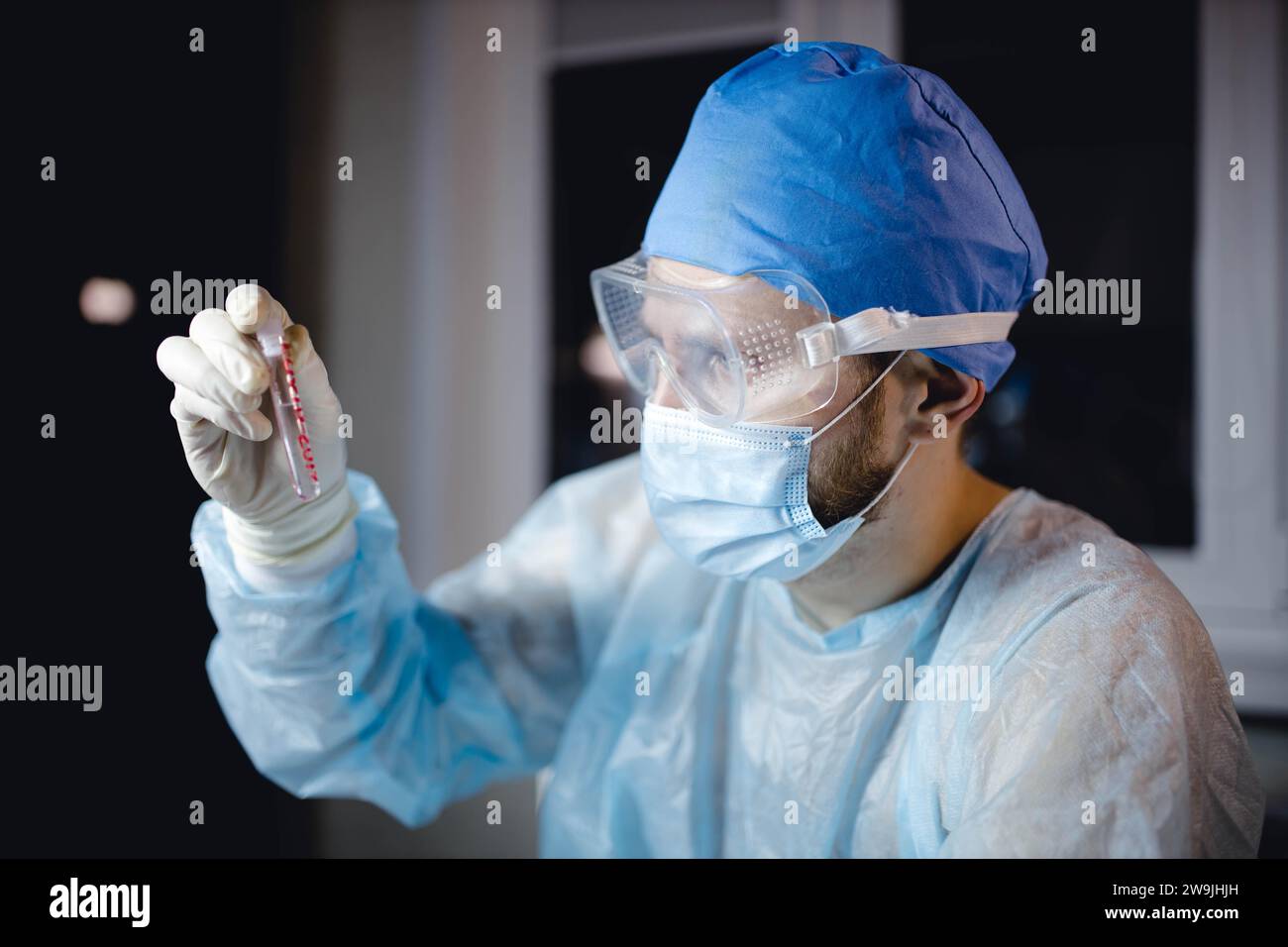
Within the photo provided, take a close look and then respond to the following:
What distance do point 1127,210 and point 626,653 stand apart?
1105 mm

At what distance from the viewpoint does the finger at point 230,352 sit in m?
0.79

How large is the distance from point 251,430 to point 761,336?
498mm

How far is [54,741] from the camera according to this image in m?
1.14

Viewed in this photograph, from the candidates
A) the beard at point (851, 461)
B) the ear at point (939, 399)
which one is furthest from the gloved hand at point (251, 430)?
the ear at point (939, 399)

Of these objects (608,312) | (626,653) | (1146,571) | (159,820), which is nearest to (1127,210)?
(1146,571)

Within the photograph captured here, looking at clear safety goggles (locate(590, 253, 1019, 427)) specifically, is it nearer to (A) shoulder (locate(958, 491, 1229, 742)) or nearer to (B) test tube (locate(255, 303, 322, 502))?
(A) shoulder (locate(958, 491, 1229, 742))

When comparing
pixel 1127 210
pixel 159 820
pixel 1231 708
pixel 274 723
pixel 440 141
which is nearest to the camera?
pixel 1231 708

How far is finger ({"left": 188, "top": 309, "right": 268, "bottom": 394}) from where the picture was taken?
79 cm

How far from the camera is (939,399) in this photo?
1.02 metres

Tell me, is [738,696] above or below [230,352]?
below

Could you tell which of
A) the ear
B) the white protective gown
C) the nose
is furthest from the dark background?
the ear

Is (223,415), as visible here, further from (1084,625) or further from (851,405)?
(1084,625)

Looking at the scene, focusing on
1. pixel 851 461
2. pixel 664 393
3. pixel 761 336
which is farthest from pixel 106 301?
pixel 851 461
